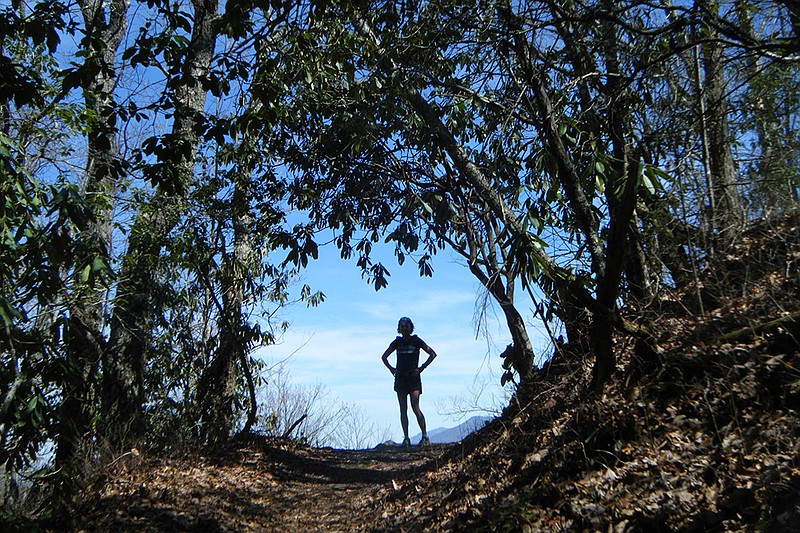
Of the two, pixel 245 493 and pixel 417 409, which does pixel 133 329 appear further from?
pixel 417 409

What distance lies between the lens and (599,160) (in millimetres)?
5152

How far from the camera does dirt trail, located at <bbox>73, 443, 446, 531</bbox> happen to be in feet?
22.0

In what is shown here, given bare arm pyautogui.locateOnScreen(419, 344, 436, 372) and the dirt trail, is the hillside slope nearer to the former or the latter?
the dirt trail

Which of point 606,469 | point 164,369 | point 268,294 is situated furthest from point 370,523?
point 268,294

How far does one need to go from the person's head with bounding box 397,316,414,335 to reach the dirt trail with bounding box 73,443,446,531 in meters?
2.48

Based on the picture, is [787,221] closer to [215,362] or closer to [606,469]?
[606,469]

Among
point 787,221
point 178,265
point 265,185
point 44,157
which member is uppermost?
point 265,185

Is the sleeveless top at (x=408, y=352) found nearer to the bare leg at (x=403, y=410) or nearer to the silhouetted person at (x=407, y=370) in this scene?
the silhouetted person at (x=407, y=370)

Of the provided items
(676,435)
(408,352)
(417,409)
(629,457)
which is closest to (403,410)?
(417,409)

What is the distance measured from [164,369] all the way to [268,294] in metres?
2.14

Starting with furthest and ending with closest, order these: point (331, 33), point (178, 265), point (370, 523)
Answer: point (178, 265) < point (331, 33) < point (370, 523)

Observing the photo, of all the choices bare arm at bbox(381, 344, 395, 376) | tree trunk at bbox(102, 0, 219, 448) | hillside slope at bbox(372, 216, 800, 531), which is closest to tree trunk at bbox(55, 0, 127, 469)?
tree trunk at bbox(102, 0, 219, 448)

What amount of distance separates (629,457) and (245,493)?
523 cm

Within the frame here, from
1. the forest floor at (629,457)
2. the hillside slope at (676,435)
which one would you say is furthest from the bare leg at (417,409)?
the hillside slope at (676,435)
